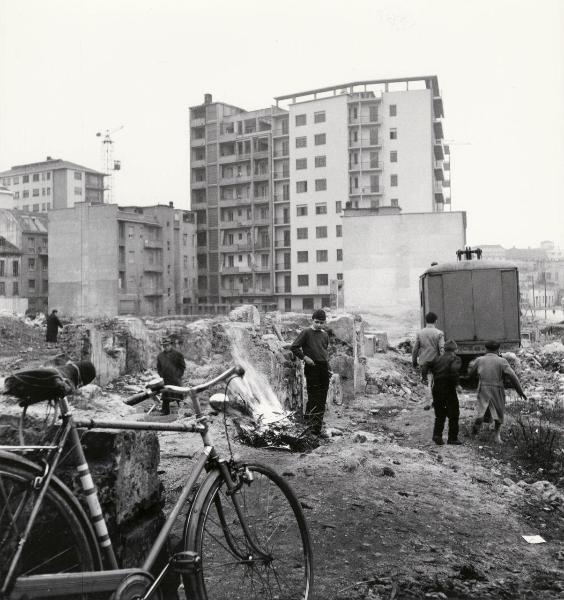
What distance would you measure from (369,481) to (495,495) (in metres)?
1.31

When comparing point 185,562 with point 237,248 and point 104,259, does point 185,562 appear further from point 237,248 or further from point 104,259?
point 237,248

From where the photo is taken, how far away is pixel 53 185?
75.2 metres

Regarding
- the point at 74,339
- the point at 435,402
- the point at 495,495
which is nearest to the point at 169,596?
the point at 495,495

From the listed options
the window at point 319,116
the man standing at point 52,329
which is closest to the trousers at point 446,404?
the man standing at point 52,329

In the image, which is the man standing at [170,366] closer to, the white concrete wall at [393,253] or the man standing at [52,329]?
the man standing at [52,329]

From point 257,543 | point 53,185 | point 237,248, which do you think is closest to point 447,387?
point 257,543

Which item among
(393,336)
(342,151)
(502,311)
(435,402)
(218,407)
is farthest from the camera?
(342,151)

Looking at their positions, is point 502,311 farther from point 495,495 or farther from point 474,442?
point 495,495

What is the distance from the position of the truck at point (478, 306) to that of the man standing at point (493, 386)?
6.98 meters

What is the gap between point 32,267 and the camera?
59.8 m

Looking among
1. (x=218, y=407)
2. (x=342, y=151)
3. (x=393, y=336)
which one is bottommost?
(x=393, y=336)

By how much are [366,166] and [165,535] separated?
57.0 meters

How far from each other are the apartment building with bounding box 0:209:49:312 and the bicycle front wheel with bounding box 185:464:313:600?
2249 inches

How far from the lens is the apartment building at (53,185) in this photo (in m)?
74.6
